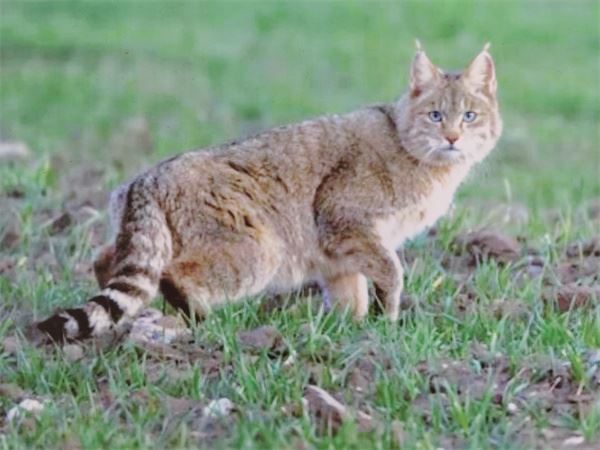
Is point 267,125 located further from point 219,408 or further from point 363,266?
point 219,408

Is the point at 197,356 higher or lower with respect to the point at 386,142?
lower

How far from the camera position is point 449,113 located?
26.4ft

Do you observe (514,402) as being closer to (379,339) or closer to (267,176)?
(379,339)

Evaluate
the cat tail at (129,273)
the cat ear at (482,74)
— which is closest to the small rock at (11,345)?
the cat tail at (129,273)

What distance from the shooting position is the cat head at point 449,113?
8016 mm

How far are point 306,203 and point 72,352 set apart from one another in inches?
59.1

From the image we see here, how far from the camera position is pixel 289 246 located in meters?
7.73

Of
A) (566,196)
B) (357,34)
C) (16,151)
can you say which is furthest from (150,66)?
(566,196)

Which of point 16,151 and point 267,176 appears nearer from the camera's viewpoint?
point 267,176

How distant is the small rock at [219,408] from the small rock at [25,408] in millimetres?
616

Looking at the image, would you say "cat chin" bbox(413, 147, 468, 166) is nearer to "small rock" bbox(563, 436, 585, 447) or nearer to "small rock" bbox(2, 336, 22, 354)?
"small rock" bbox(2, 336, 22, 354)

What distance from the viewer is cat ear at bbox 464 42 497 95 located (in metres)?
8.12

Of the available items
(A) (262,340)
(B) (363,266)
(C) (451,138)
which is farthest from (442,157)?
(A) (262,340)

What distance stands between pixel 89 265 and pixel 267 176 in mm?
1206
